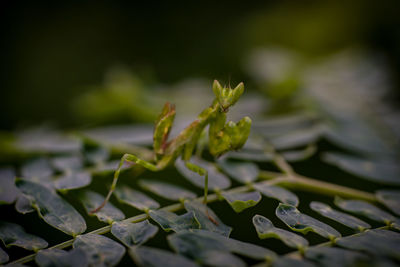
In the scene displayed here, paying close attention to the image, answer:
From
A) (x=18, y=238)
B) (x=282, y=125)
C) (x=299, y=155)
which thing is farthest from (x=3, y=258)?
(x=282, y=125)

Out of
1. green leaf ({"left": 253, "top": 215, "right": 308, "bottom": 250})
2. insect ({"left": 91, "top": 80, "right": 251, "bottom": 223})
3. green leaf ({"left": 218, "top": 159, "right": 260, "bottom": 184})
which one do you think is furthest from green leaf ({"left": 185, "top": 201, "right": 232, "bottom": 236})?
green leaf ({"left": 218, "top": 159, "right": 260, "bottom": 184})

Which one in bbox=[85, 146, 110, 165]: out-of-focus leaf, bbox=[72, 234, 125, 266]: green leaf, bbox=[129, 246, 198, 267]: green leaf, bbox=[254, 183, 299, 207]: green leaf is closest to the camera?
bbox=[129, 246, 198, 267]: green leaf

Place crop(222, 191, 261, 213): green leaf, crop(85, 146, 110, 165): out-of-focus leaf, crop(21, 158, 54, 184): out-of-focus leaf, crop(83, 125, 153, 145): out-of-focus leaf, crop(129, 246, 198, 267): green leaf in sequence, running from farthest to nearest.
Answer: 1. crop(83, 125, 153, 145): out-of-focus leaf
2. crop(85, 146, 110, 165): out-of-focus leaf
3. crop(21, 158, 54, 184): out-of-focus leaf
4. crop(222, 191, 261, 213): green leaf
5. crop(129, 246, 198, 267): green leaf

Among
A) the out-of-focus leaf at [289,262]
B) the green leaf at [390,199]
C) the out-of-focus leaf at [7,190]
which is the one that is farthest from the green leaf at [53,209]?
the green leaf at [390,199]

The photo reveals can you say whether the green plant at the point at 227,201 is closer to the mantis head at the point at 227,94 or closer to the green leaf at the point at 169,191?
the green leaf at the point at 169,191

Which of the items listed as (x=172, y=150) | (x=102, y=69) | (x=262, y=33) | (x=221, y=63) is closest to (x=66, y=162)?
(x=172, y=150)

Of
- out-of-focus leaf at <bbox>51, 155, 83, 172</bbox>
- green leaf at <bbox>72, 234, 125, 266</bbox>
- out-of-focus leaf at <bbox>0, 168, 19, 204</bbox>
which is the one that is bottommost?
out-of-focus leaf at <bbox>0, 168, 19, 204</bbox>

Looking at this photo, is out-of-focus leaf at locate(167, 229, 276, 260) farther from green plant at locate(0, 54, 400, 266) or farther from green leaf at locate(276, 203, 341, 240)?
green leaf at locate(276, 203, 341, 240)
